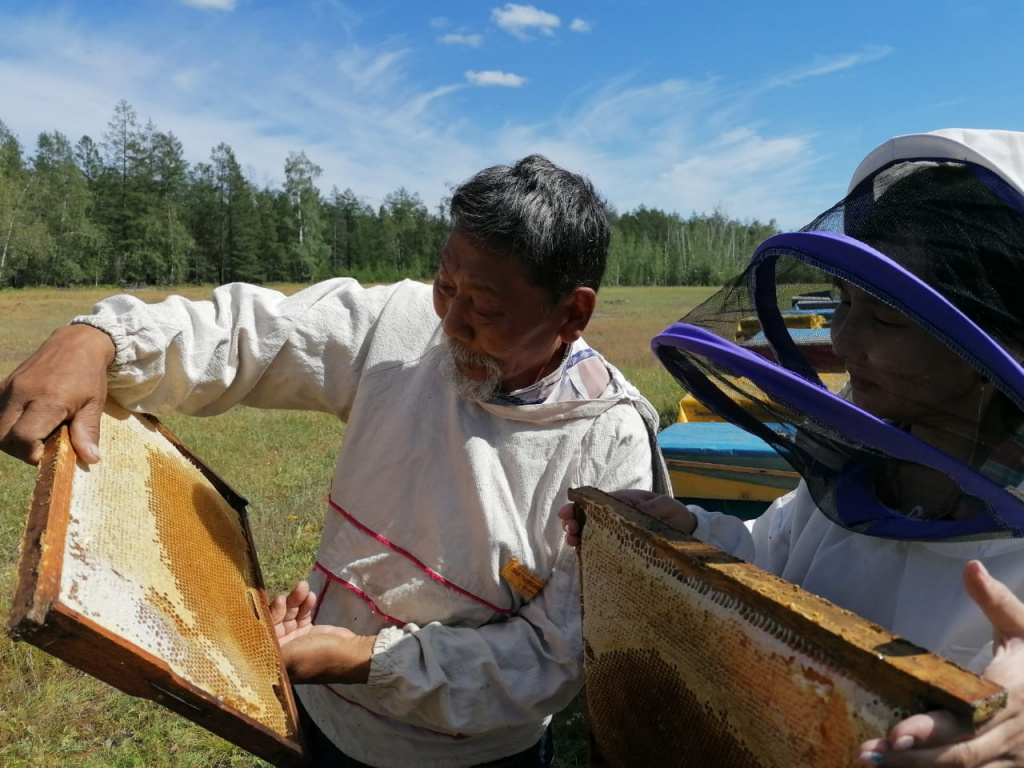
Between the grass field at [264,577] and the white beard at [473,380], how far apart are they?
251 centimetres

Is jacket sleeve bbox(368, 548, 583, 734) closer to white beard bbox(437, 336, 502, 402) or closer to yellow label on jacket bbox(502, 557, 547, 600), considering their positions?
yellow label on jacket bbox(502, 557, 547, 600)

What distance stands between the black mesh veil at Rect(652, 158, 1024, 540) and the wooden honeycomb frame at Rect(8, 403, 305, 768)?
1.09 m

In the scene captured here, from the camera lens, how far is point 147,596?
1.41 metres

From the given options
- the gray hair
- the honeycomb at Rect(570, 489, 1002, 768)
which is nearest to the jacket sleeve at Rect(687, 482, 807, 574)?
the honeycomb at Rect(570, 489, 1002, 768)

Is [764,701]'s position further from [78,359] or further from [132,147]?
[132,147]

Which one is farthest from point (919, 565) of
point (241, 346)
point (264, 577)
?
point (264, 577)

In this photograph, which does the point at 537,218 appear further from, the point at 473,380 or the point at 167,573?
the point at 167,573

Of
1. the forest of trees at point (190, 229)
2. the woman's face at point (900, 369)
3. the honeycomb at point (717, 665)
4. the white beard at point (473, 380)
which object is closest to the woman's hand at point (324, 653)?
the honeycomb at point (717, 665)

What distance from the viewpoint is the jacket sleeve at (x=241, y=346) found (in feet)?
6.16

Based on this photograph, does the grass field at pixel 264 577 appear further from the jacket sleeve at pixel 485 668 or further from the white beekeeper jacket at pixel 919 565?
the white beekeeper jacket at pixel 919 565

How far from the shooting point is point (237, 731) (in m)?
1.34

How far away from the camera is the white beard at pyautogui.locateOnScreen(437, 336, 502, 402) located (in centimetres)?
197

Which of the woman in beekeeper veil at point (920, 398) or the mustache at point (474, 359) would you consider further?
the mustache at point (474, 359)

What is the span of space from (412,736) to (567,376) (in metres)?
1.09
